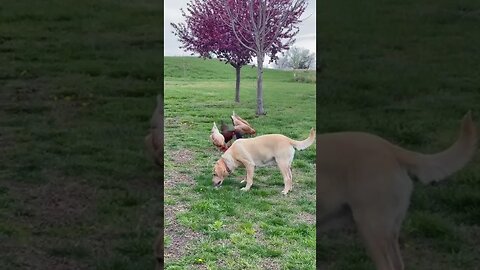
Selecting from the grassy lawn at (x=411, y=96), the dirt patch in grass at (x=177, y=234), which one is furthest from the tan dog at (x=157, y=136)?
the grassy lawn at (x=411, y=96)

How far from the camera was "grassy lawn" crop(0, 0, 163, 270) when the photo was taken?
2.05 meters

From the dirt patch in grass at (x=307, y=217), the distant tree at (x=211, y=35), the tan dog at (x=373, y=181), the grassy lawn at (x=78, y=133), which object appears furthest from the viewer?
the grassy lawn at (x=78, y=133)

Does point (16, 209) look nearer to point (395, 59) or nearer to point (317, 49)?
point (317, 49)

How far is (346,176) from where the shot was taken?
1.65 metres

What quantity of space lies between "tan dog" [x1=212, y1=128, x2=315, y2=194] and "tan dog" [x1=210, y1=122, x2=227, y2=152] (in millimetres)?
22

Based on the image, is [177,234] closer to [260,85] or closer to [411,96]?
[260,85]

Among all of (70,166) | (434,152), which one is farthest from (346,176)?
(70,166)

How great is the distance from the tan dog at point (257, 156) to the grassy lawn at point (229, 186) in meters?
0.02

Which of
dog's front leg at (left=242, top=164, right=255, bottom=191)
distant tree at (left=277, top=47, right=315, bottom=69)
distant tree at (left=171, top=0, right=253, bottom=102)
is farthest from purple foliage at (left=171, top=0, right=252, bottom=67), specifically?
dog's front leg at (left=242, top=164, right=255, bottom=191)

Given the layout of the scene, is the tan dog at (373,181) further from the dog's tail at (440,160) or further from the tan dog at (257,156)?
the tan dog at (257,156)

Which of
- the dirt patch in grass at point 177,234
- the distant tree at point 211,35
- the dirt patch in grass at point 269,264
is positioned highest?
the distant tree at point 211,35

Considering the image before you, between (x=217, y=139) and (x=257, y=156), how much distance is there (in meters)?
0.13

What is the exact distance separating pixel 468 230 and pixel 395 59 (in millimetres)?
633

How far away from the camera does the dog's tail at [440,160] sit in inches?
67.0
